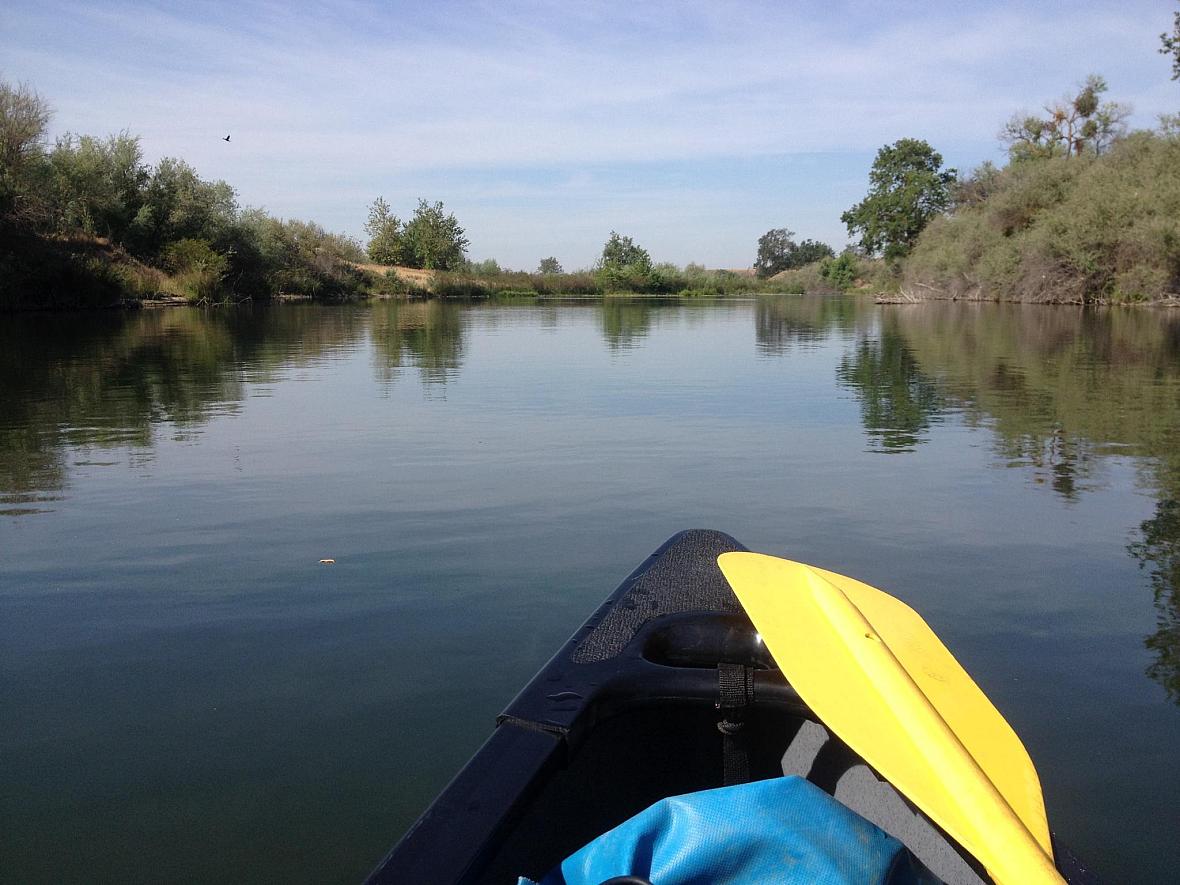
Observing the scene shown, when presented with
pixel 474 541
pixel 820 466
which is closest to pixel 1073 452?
pixel 820 466

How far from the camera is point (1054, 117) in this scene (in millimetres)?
49906

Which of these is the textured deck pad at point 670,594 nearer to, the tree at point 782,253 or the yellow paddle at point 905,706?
the yellow paddle at point 905,706

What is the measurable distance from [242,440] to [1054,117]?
54578 mm

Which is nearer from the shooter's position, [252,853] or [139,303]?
[252,853]

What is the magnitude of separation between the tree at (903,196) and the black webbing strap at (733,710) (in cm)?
6607

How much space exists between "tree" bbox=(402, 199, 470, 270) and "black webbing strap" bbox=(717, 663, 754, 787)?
73.7 m

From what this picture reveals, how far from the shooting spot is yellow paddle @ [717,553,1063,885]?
145 centimetres

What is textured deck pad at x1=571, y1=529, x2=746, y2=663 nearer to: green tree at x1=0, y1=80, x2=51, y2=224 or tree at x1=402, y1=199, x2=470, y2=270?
green tree at x1=0, y1=80, x2=51, y2=224

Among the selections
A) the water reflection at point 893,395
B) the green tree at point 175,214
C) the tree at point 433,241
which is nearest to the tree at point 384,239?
the tree at point 433,241

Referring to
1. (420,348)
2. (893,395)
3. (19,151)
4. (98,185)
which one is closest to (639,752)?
(893,395)

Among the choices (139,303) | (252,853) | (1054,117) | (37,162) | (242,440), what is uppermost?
(1054,117)

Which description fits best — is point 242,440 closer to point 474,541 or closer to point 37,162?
point 474,541

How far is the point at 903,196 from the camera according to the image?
62969 mm

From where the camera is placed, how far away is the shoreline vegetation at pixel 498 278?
29547 mm
